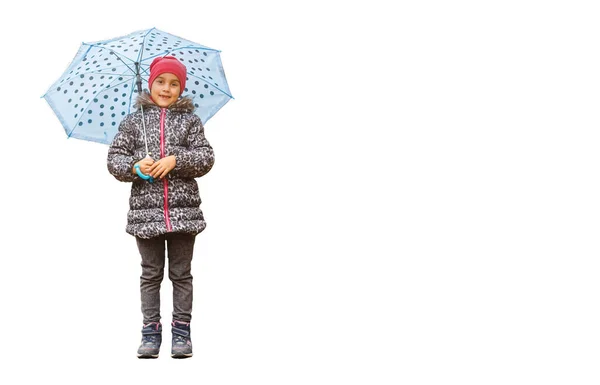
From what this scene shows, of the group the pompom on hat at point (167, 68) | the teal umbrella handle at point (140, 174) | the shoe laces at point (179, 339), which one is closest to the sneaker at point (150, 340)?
the shoe laces at point (179, 339)

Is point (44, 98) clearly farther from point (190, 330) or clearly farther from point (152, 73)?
point (190, 330)

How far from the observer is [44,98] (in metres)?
6.73

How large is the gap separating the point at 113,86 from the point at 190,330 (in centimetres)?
159

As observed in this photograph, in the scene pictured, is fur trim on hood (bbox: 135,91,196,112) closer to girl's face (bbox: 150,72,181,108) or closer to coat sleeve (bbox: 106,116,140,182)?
girl's face (bbox: 150,72,181,108)

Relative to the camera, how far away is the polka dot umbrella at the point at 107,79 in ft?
22.0

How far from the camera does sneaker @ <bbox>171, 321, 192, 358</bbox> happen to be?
6629mm

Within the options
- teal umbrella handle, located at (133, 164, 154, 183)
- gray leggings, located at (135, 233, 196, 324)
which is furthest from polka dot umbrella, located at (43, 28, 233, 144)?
gray leggings, located at (135, 233, 196, 324)

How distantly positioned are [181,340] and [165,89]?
1529mm

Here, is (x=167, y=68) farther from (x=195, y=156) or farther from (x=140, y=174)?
(x=140, y=174)

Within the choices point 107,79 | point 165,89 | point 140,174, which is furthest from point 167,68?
point 140,174

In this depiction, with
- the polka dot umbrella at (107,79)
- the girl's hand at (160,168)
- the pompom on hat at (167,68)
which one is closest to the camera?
the girl's hand at (160,168)

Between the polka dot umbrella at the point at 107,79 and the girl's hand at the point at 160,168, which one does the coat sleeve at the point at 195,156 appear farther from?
the polka dot umbrella at the point at 107,79

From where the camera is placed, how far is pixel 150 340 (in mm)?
6668

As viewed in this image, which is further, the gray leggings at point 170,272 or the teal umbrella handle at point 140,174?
the gray leggings at point 170,272
